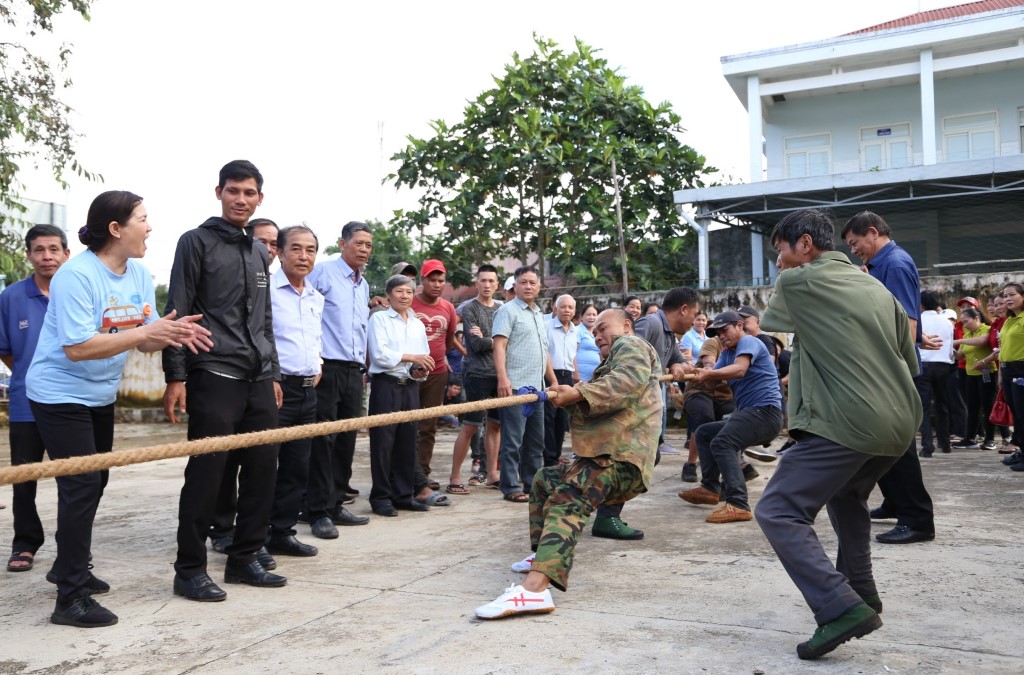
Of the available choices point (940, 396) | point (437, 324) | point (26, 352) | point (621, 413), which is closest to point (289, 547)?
point (26, 352)

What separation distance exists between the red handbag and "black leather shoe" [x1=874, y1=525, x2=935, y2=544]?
4.38 meters

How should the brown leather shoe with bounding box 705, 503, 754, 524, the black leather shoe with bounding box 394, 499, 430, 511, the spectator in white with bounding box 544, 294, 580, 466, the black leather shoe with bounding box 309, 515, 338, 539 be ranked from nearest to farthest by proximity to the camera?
the black leather shoe with bounding box 309, 515, 338, 539 → the brown leather shoe with bounding box 705, 503, 754, 524 → the black leather shoe with bounding box 394, 499, 430, 511 → the spectator in white with bounding box 544, 294, 580, 466

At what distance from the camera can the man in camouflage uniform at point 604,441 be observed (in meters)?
3.91

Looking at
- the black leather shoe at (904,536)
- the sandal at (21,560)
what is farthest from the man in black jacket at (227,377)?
the black leather shoe at (904,536)

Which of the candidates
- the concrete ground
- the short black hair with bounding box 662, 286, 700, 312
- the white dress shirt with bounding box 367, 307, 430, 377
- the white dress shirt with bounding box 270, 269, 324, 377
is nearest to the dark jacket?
the white dress shirt with bounding box 270, 269, 324, 377

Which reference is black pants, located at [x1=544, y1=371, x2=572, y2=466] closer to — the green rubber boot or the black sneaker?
the green rubber boot

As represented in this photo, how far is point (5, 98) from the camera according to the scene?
1032 centimetres

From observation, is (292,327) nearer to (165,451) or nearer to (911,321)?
(165,451)

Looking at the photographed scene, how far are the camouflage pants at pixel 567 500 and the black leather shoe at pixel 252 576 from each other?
1220 mm

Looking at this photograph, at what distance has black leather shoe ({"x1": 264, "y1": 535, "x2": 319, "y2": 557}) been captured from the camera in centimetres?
471

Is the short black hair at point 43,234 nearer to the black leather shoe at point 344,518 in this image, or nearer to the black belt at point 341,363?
the black belt at point 341,363

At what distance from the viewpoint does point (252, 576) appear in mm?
4113

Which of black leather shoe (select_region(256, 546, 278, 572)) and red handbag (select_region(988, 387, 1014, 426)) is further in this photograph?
red handbag (select_region(988, 387, 1014, 426))

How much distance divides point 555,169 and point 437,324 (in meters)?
11.5
